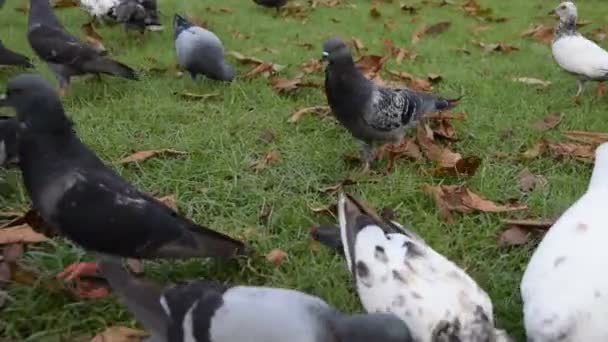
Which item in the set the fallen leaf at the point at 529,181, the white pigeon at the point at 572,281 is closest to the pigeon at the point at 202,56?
the fallen leaf at the point at 529,181

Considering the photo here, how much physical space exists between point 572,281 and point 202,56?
12.0ft

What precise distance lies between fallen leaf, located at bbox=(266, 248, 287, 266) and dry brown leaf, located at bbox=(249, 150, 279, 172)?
0.91 meters

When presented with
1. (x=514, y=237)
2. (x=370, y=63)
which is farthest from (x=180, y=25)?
(x=514, y=237)

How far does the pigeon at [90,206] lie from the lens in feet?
8.66

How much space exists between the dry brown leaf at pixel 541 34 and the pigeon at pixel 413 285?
16.6ft

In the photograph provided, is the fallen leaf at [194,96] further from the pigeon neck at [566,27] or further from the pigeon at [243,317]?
the pigeon neck at [566,27]

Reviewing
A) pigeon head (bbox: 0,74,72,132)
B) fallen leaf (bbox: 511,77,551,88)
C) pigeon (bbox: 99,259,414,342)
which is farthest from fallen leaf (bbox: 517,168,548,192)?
pigeon head (bbox: 0,74,72,132)

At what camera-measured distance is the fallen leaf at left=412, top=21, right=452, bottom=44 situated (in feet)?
23.3

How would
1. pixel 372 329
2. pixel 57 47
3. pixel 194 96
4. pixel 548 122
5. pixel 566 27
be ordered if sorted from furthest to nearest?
pixel 566 27
pixel 57 47
pixel 194 96
pixel 548 122
pixel 372 329

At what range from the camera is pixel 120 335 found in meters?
2.43

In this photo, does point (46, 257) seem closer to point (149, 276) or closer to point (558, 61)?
point (149, 276)

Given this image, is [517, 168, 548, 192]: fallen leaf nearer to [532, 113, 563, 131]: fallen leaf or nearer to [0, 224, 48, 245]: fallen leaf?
[532, 113, 563, 131]: fallen leaf

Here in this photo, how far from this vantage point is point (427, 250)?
251 cm

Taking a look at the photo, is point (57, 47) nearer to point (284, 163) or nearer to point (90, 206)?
point (284, 163)
